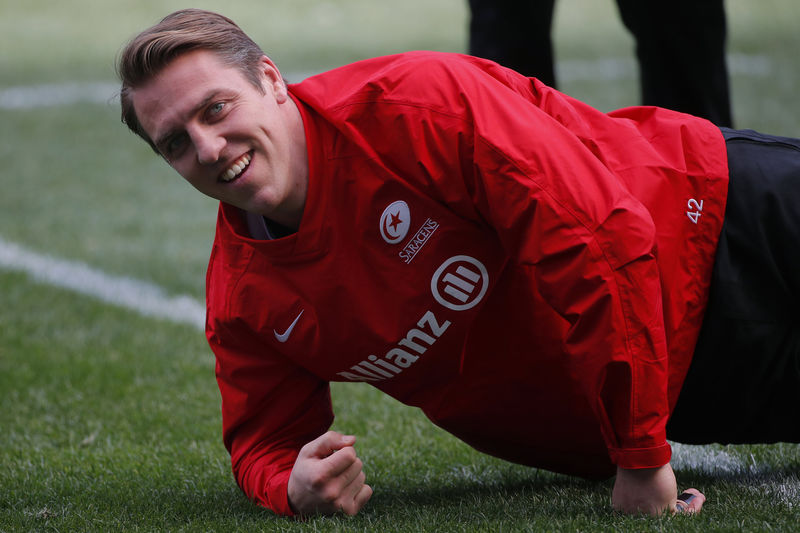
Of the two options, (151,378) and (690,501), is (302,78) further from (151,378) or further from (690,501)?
(690,501)

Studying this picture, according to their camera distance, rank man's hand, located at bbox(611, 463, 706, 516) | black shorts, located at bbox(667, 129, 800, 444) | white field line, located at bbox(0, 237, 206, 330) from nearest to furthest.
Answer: man's hand, located at bbox(611, 463, 706, 516), black shorts, located at bbox(667, 129, 800, 444), white field line, located at bbox(0, 237, 206, 330)

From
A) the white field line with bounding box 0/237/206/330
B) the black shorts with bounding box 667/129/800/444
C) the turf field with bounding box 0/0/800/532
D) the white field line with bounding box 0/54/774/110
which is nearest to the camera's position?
the black shorts with bounding box 667/129/800/444

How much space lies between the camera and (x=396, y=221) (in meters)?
2.11

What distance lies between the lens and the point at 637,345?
1938 mm

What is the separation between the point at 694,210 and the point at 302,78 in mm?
8411

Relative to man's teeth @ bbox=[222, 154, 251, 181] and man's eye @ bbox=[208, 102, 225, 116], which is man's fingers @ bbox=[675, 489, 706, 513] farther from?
Answer: man's eye @ bbox=[208, 102, 225, 116]

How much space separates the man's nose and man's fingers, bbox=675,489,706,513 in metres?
1.10

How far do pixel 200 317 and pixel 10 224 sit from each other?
7.77ft

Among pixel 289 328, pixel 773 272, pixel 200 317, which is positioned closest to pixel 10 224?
pixel 200 317

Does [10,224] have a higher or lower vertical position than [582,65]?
higher

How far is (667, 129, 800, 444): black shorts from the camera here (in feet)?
7.39

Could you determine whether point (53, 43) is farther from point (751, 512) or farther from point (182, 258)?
point (751, 512)

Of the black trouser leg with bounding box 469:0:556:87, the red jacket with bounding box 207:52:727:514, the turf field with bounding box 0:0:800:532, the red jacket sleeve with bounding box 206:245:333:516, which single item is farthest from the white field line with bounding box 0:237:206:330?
the red jacket with bounding box 207:52:727:514

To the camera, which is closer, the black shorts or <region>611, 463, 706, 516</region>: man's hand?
<region>611, 463, 706, 516</region>: man's hand
